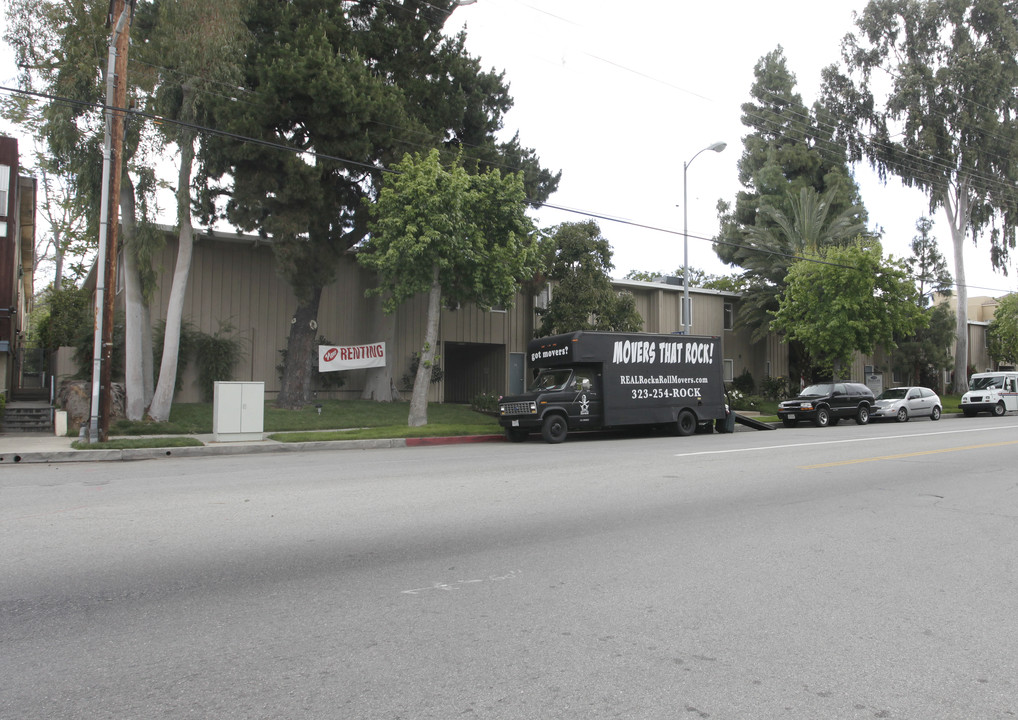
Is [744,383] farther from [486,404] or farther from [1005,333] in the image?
[1005,333]

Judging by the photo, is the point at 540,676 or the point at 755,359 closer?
the point at 540,676

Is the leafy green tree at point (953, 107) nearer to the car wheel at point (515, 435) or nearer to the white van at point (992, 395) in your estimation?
the white van at point (992, 395)

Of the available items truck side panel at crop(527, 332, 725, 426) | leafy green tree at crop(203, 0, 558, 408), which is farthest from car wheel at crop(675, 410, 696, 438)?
leafy green tree at crop(203, 0, 558, 408)

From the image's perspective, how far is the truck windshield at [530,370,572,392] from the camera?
19016 millimetres

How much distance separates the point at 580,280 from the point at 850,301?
11.9 m

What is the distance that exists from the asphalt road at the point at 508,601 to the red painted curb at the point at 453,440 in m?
8.29

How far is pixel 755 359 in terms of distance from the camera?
126 feet

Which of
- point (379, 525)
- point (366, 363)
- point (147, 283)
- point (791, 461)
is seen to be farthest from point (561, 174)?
point (379, 525)

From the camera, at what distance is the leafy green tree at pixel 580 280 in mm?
26516

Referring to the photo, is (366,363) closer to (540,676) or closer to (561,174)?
(561,174)

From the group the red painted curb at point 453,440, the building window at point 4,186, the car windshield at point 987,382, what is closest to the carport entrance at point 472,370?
the red painted curb at point 453,440

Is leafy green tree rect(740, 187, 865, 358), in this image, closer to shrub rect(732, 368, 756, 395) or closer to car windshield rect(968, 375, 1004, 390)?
shrub rect(732, 368, 756, 395)

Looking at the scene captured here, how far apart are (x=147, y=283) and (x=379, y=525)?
1552cm

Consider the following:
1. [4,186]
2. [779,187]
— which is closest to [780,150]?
[779,187]
